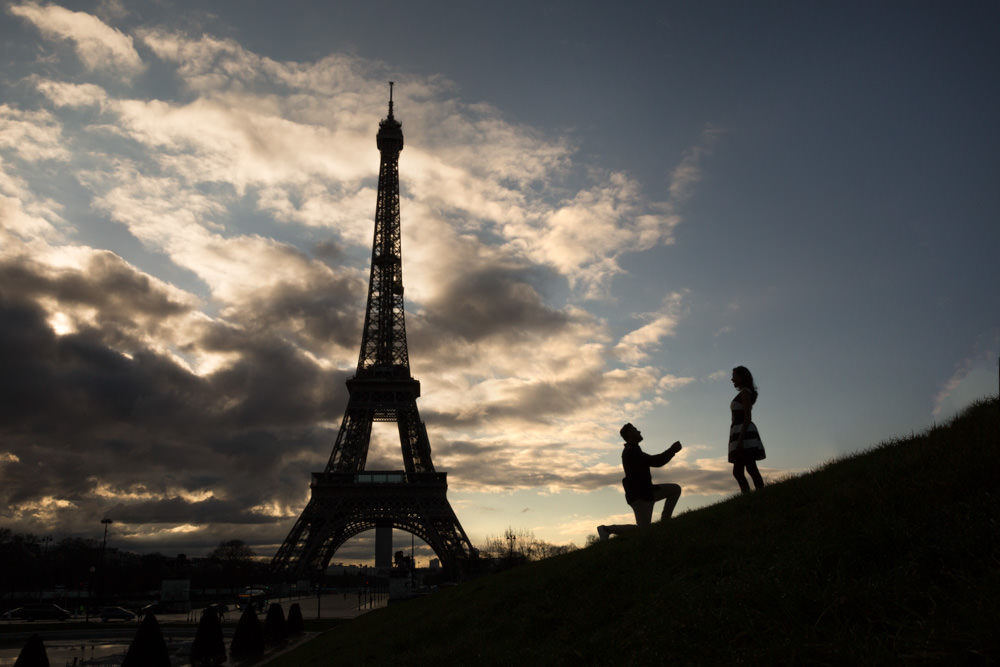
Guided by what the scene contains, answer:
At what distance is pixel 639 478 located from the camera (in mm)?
12258

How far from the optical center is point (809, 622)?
5.64 metres

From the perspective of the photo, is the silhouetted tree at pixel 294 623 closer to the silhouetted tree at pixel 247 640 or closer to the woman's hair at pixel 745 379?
the silhouetted tree at pixel 247 640

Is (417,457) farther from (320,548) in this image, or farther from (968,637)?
(968,637)

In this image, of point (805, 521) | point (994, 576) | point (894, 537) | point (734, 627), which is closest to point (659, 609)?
point (734, 627)

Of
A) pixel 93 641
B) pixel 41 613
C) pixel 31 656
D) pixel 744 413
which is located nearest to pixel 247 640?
pixel 31 656

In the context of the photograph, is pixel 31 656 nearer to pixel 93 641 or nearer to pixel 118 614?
pixel 93 641

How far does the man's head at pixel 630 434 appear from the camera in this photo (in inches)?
479

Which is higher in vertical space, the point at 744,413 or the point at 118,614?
the point at 744,413

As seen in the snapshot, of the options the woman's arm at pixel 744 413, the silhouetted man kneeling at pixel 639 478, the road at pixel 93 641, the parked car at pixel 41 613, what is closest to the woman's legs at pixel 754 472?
the woman's arm at pixel 744 413

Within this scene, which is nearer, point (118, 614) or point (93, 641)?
point (93, 641)

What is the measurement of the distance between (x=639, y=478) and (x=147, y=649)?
16.3m

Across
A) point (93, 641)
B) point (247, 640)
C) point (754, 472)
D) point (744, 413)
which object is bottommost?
point (247, 640)

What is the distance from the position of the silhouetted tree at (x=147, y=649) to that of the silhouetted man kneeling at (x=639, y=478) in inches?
605

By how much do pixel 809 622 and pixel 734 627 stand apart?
28.9 inches
